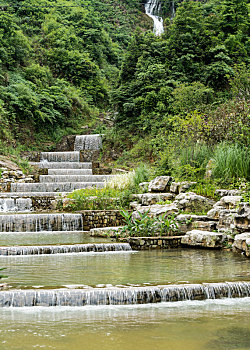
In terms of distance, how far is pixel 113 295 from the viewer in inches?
199

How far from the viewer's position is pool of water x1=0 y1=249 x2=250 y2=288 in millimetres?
5633

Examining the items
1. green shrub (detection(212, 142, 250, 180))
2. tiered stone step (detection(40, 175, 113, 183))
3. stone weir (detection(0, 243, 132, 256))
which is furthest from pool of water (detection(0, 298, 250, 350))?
tiered stone step (detection(40, 175, 113, 183))

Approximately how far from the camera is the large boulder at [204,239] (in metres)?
8.73

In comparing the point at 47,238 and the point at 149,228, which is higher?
the point at 149,228

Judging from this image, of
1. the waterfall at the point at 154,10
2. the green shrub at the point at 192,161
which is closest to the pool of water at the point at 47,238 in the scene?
the green shrub at the point at 192,161

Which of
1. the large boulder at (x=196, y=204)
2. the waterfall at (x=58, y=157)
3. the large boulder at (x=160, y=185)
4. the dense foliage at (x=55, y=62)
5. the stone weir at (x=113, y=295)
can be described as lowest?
the stone weir at (x=113, y=295)

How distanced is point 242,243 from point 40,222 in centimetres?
600

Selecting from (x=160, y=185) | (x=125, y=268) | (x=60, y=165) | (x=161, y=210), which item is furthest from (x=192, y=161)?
(x=60, y=165)

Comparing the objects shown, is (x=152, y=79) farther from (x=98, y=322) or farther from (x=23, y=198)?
(x=98, y=322)

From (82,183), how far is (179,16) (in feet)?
49.8

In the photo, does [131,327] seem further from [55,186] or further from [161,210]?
[55,186]

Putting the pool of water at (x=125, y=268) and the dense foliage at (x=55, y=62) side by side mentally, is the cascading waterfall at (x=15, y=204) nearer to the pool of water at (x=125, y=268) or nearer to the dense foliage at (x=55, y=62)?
the pool of water at (x=125, y=268)

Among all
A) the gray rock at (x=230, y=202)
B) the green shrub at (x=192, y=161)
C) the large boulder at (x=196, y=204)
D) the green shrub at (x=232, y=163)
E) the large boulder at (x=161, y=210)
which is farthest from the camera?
the green shrub at (x=192, y=161)

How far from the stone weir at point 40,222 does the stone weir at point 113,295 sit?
6.54 meters
